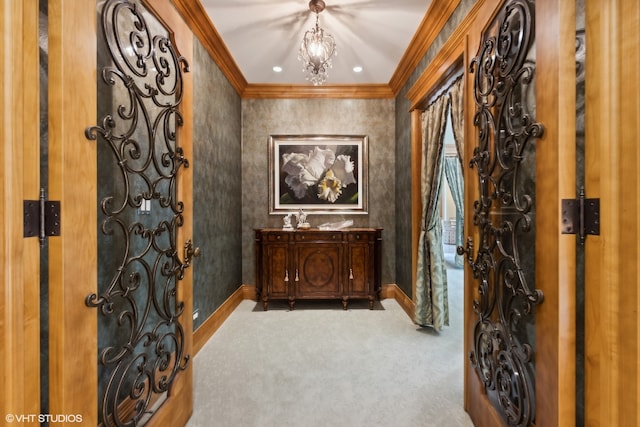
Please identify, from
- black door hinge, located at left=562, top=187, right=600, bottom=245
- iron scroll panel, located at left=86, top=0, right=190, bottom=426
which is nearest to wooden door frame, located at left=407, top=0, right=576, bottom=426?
black door hinge, located at left=562, top=187, right=600, bottom=245

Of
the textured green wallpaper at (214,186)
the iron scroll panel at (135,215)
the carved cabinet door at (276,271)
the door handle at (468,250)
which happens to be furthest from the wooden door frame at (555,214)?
the carved cabinet door at (276,271)

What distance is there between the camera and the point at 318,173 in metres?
3.89

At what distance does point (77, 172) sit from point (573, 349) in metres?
1.76

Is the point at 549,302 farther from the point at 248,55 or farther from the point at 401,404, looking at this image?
the point at 248,55

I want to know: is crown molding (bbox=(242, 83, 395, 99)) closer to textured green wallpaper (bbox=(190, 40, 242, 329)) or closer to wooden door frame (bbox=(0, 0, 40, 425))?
textured green wallpaper (bbox=(190, 40, 242, 329))

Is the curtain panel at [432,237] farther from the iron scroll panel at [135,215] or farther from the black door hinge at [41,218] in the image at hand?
the black door hinge at [41,218]

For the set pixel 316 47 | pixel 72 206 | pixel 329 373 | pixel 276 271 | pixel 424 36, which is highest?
pixel 424 36

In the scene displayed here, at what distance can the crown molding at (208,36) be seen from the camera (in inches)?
89.5

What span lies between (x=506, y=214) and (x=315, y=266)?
7.86 ft

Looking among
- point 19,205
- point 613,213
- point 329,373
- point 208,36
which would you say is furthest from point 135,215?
point 208,36

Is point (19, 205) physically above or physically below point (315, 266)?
above

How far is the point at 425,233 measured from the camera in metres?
2.90

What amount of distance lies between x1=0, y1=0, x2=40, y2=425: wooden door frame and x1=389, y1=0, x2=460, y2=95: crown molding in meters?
2.50

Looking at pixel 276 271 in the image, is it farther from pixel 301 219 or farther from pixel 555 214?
pixel 555 214
